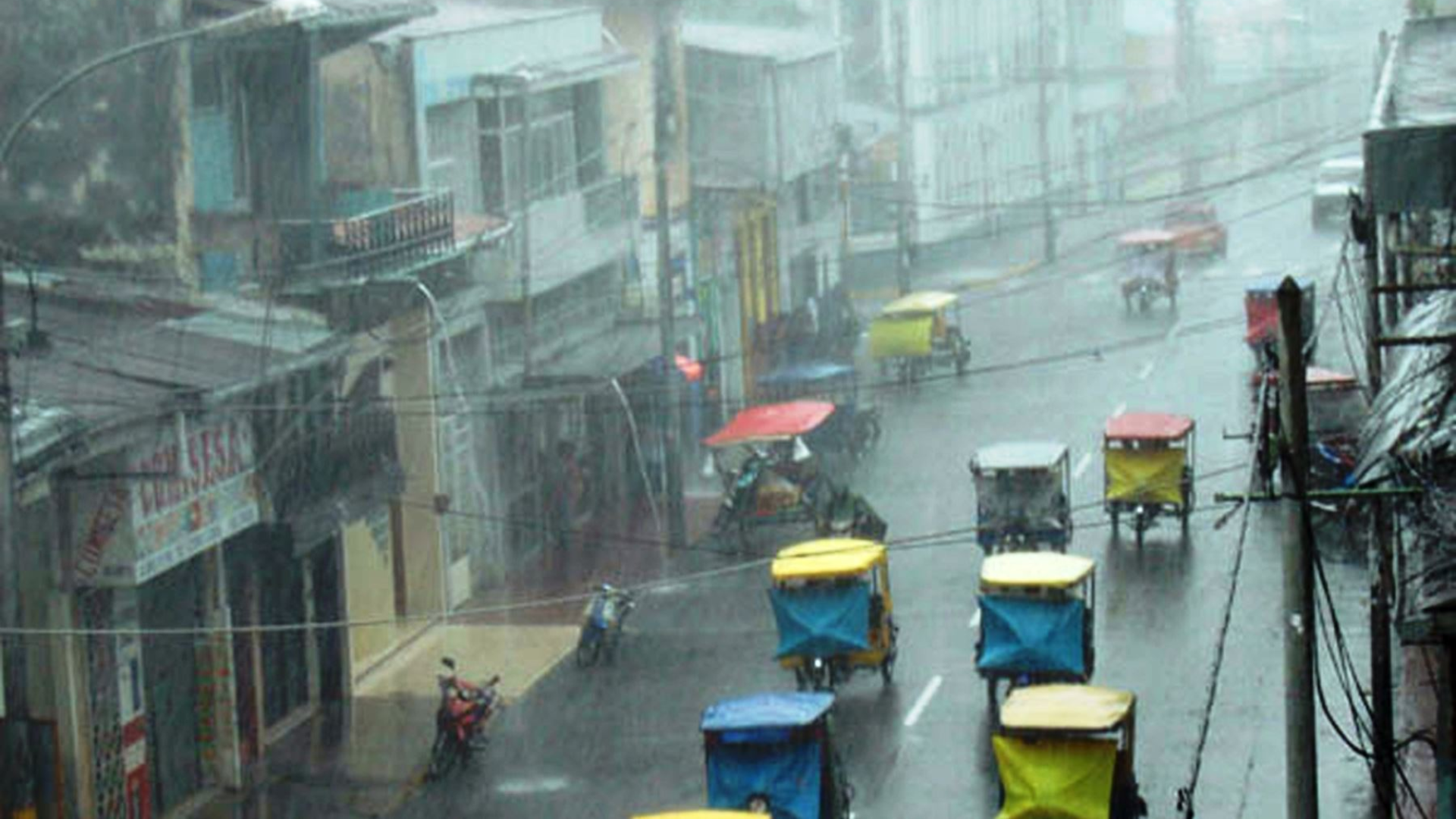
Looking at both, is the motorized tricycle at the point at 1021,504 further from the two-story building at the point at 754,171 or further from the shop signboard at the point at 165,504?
the two-story building at the point at 754,171

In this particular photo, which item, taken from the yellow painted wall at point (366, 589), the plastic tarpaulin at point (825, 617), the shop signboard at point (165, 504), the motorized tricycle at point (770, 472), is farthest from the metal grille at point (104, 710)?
the motorized tricycle at point (770, 472)

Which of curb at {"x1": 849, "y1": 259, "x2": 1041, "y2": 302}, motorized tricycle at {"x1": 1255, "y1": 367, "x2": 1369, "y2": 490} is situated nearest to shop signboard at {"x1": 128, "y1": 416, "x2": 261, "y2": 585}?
motorized tricycle at {"x1": 1255, "y1": 367, "x2": 1369, "y2": 490}

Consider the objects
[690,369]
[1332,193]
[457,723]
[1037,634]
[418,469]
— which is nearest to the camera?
[1037,634]

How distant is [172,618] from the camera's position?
2650cm

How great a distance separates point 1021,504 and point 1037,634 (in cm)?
771

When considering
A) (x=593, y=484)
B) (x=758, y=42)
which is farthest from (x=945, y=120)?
(x=593, y=484)

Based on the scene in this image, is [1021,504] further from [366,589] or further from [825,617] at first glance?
[366,589]

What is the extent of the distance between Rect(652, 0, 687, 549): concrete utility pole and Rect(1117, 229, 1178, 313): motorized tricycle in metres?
19.4

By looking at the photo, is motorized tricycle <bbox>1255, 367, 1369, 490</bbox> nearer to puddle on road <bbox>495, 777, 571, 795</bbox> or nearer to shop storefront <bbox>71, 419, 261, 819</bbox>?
puddle on road <bbox>495, 777, 571, 795</bbox>

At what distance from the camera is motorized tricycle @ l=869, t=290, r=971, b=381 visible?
163ft

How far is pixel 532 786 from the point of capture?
85.1 feet

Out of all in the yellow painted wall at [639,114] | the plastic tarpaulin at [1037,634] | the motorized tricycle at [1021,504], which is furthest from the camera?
the yellow painted wall at [639,114]

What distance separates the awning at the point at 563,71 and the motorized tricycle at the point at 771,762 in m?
15.8

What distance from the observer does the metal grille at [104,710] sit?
23.9 m
